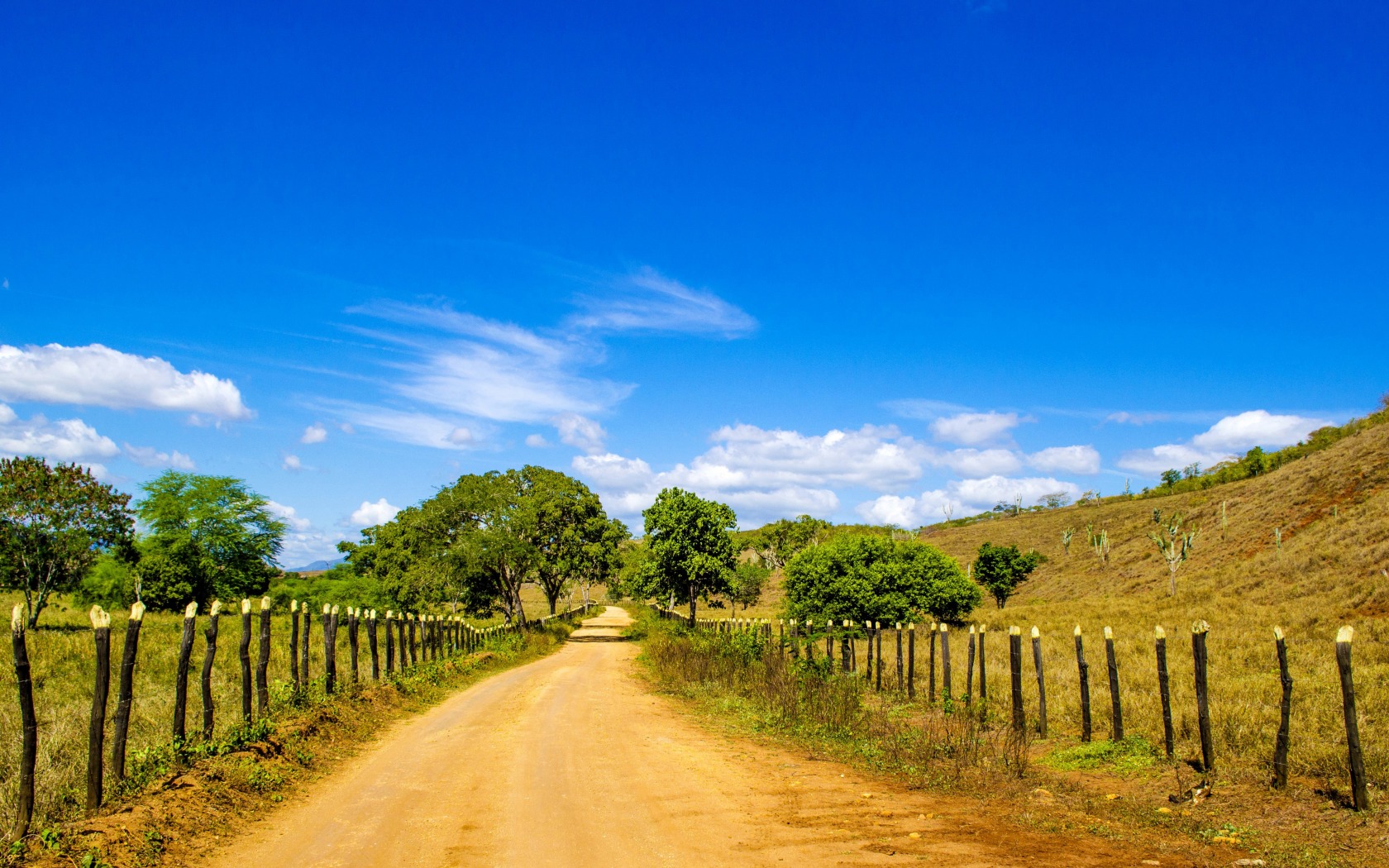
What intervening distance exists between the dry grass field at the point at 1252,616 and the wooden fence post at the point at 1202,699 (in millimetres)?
232

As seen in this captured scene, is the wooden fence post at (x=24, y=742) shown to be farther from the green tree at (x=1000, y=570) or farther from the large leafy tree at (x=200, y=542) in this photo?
the green tree at (x=1000, y=570)

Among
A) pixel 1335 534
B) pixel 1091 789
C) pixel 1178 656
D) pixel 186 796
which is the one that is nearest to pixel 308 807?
pixel 186 796

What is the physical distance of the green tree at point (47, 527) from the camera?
31906 mm

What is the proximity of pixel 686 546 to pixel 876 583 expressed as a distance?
14.7 meters

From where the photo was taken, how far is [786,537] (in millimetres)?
110188

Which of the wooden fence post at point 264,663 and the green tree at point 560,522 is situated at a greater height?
the green tree at point 560,522

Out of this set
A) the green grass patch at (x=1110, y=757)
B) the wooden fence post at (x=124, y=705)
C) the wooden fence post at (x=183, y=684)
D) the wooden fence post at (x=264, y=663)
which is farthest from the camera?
the wooden fence post at (x=264, y=663)

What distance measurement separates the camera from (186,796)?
816cm

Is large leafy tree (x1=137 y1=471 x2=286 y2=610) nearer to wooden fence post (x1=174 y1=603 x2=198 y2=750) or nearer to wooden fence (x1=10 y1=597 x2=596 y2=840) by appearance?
wooden fence (x1=10 y1=597 x2=596 y2=840)

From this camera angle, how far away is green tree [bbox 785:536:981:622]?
121 feet

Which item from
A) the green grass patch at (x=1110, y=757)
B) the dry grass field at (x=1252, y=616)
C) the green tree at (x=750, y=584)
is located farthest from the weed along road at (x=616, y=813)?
the green tree at (x=750, y=584)

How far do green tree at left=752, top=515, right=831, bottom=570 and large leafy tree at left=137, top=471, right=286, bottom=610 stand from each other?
70.0 metres

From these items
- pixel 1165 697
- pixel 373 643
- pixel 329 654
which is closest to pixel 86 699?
pixel 329 654

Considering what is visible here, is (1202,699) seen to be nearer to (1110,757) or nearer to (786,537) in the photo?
(1110,757)
